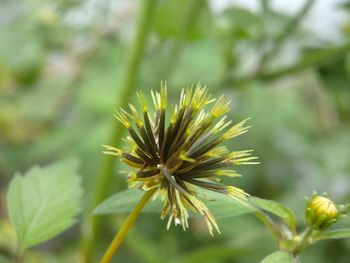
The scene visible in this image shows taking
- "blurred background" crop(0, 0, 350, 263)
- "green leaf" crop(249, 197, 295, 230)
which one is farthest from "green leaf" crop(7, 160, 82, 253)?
"blurred background" crop(0, 0, 350, 263)

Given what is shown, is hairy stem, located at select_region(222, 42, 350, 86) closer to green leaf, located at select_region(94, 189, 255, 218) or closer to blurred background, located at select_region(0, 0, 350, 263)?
blurred background, located at select_region(0, 0, 350, 263)

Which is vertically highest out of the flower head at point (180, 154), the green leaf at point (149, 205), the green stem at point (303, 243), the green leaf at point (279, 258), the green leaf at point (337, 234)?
the flower head at point (180, 154)

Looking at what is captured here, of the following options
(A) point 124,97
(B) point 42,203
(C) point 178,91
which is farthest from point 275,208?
(C) point 178,91

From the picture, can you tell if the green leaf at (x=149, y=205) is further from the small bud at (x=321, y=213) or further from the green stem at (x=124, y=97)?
the green stem at (x=124, y=97)

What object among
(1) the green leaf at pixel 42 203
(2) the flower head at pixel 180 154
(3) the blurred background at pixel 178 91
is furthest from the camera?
(3) the blurred background at pixel 178 91

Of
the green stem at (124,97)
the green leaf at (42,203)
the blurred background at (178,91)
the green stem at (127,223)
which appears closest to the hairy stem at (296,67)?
the blurred background at (178,91)
